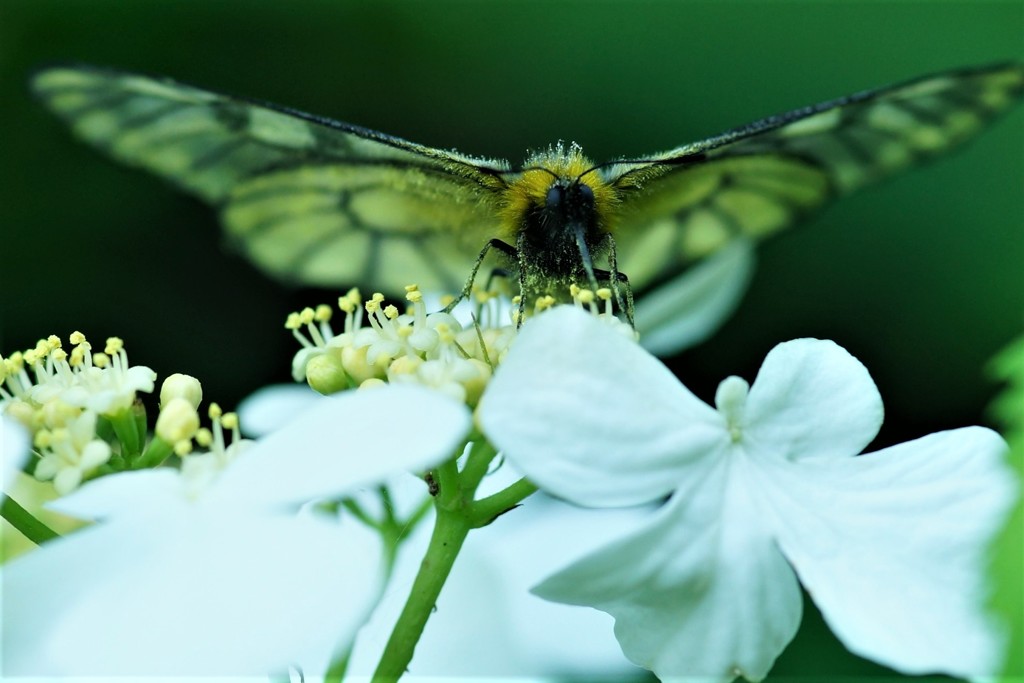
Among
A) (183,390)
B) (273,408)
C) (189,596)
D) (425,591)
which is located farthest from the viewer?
(273,408)

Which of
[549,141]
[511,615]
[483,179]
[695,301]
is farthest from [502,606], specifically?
[549,141]

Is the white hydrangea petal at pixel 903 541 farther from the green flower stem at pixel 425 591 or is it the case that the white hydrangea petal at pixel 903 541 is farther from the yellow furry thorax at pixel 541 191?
the yellow furry thorax at pixel 541 191

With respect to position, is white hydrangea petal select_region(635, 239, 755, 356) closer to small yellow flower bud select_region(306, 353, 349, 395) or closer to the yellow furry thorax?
the yellow furry thorax

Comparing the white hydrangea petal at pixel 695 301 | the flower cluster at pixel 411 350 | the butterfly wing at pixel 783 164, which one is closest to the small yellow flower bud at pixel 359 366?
the flower cluster at pixel 411 350

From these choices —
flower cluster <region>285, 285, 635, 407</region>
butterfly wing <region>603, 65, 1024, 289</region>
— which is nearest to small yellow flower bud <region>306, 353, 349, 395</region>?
flower cluster <region>285, 285, 635, 407</region>

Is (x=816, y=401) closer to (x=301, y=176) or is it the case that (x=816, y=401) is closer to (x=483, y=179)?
(x=483, y=179)

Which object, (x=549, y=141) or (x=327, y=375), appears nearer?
(x=327, y=375)
